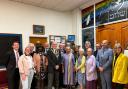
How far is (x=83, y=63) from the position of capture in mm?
4434

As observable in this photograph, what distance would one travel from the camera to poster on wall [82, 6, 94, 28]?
662 cm

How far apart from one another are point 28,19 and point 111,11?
2.97m

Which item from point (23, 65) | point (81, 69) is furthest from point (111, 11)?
point (23, 65)

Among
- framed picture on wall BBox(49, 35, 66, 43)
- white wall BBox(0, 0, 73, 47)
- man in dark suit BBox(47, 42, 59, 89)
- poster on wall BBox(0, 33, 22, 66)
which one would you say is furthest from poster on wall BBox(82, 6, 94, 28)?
poster on wall BBox(0, 33, 22, 66)

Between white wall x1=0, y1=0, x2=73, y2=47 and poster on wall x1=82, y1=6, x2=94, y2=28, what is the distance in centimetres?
73

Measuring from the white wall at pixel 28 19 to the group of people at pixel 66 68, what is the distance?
5.78 ft

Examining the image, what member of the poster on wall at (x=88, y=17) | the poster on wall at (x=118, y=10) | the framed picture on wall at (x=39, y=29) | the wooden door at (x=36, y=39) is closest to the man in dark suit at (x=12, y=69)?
the wooden door at (x=36, y=39)

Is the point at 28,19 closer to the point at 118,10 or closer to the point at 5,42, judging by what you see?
the point at 5,42

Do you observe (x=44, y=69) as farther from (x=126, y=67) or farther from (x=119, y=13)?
(x=119, y=13)

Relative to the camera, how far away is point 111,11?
18.6ft

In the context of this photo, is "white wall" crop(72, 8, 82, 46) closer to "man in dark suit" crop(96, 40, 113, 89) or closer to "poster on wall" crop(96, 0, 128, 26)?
"poster on wall" crop(96, 0, 128, 26)

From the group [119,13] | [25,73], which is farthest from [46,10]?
[25,73]

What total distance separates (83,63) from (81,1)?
109 inches

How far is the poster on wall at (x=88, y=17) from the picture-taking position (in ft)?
21.7
